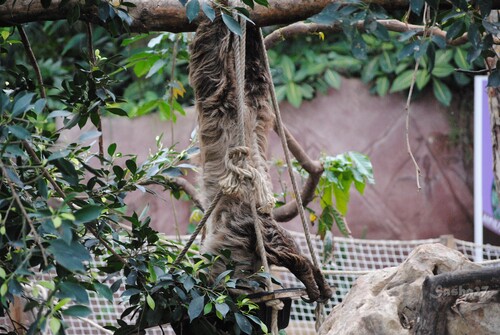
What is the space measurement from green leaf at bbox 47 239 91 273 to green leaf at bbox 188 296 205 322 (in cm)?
62

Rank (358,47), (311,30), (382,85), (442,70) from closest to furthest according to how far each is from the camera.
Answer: (358,47), (311,30), (442,70), (382,85)

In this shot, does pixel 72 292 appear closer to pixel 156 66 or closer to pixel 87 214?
pixel 87 214

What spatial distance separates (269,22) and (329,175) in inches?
64.9

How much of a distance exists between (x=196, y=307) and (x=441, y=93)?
535 cm

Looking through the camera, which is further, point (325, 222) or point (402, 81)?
point (402, 81)

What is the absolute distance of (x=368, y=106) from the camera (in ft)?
23.7

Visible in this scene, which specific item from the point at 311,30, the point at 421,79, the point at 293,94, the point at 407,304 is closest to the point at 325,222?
the point at 311,30

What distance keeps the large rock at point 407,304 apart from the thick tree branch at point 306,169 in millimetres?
1439

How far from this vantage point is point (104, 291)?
1.80 m

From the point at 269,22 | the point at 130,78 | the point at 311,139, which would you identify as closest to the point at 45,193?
the point at 269,22

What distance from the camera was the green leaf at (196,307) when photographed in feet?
6.81

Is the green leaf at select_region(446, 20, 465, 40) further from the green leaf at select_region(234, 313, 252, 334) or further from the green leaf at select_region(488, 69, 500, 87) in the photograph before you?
the green leaf at select_region(234, 313, 252, 334)

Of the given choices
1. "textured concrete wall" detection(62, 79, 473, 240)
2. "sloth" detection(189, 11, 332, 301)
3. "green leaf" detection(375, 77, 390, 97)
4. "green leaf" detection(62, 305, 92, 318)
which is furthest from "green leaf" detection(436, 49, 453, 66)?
"green leaf" detection(62, 305, 92, 318)

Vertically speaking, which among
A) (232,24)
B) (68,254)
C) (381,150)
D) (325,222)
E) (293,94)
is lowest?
(381,150)
